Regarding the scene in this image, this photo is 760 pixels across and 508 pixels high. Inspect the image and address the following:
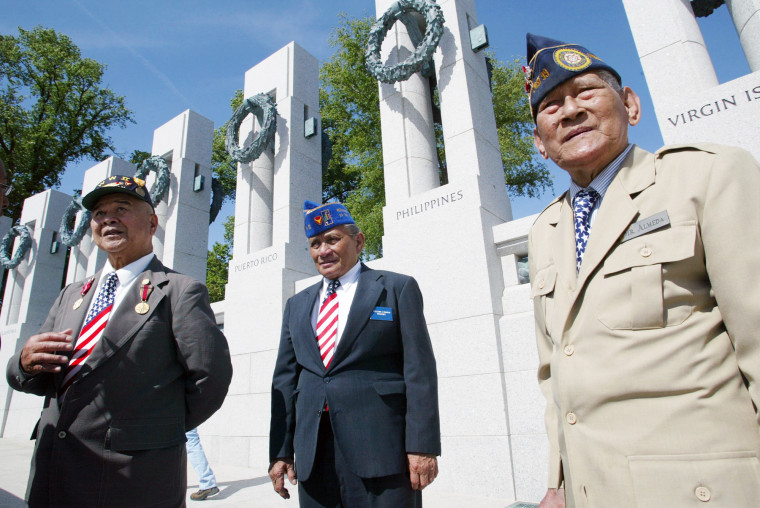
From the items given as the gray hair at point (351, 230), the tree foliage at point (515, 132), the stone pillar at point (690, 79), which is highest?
the tree foliage at point (515, 132)

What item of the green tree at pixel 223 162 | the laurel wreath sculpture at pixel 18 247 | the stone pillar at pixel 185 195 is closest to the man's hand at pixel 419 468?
the stone pillar at pixel 185 195

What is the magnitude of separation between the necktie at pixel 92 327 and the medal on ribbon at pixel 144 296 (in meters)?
0.19

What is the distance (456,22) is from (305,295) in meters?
5.24

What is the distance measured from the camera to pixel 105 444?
2018mm

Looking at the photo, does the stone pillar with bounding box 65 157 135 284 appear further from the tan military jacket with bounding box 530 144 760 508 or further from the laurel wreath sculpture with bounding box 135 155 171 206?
the tan military jacket with bounding box 530 144 760 508

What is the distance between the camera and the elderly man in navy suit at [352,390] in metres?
2.26

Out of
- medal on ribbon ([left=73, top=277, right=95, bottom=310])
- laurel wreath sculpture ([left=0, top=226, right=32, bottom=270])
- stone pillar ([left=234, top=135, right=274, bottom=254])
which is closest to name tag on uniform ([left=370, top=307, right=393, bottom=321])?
medal on ribbon ([left=73, top=277, right=95, bottom=310])

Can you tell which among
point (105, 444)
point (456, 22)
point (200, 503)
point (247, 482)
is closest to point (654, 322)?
point (105, 444)

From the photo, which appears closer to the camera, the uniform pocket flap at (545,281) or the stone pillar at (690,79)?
the uniform pocket flap at (545,281)

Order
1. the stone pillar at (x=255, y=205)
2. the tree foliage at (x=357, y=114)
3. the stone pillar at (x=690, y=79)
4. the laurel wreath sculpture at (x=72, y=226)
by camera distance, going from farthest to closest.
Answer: the tree foliage at (x=357, y=114) < the laurel wreath sculpture at (x=72, y=226) < the stone pillar at (x=255, y=205) < the stone pillar at (x=690, y=79)

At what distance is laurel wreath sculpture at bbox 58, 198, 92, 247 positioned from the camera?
12.7 m

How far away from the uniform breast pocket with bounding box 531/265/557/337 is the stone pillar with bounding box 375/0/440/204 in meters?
4.61

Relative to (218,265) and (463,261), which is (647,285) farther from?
(218,265)

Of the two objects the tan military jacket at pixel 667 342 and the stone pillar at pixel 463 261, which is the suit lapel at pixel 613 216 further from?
the stone pillar at pixel 463 261
